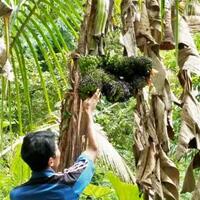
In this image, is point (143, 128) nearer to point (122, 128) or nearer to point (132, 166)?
point (132, 166)

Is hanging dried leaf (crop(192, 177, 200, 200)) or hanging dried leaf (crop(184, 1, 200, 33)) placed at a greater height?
hanging dried leaf (crop(184, 1, 200, 33))

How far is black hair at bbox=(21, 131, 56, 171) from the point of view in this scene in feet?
3.96

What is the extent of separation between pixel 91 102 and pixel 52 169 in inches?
8.1

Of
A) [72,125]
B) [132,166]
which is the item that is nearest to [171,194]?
[72,125]

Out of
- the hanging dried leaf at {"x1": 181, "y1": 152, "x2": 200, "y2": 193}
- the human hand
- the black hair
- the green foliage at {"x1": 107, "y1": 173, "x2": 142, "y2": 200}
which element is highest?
the human hand

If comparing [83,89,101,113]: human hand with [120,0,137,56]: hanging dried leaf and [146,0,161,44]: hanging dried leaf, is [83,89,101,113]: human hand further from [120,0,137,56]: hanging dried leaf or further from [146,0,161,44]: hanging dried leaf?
[146,0,161,44]: hanging dried leaf

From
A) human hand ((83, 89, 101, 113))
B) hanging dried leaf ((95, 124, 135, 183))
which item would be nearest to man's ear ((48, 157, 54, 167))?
human hand ((83, 89, 101, 113))

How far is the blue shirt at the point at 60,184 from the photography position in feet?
3.82

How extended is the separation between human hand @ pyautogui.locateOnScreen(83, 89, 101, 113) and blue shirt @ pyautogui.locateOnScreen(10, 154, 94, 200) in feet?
0.36

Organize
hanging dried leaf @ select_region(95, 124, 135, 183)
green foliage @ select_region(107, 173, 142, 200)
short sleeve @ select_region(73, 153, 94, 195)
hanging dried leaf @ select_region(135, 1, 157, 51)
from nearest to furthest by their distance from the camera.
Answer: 1. short sleeve @ select_region(73, 153, 94, 195)
2. hanging dried leaf @ select_region(135, 1, 157, 51)
3. green foliage @ select_region(107, 173, 142, 200)
4. hanging dried leaf @ select_region(95, 124, 135, 183)

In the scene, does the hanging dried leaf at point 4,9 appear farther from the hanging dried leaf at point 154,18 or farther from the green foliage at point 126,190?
the green foliage at point 126,190

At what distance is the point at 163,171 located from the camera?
48.6 inches

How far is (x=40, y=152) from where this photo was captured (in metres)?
1.21

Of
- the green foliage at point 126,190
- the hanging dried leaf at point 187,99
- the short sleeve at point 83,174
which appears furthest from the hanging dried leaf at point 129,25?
the green foliage at point 126,190
